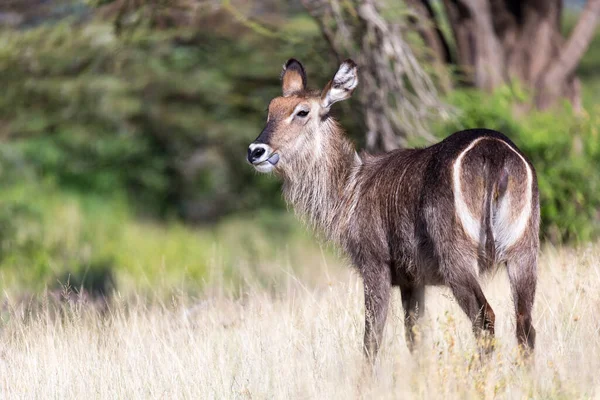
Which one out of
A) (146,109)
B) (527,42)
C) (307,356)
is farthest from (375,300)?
(146,109)

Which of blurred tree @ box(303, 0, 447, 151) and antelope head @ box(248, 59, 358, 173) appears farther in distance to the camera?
blurred tree @ box(303, 0, 447, 151)

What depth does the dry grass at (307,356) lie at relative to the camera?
4941 mm

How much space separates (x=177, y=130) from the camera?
56.7 ft

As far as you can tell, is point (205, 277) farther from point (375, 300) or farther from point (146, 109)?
point (375, 300)

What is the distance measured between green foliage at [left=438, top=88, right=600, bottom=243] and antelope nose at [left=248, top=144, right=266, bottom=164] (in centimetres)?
513

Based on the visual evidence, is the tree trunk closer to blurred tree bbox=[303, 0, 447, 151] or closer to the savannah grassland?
the savannah grassland

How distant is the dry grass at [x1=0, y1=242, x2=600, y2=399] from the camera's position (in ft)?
16.2

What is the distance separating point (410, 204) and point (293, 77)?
202 cm

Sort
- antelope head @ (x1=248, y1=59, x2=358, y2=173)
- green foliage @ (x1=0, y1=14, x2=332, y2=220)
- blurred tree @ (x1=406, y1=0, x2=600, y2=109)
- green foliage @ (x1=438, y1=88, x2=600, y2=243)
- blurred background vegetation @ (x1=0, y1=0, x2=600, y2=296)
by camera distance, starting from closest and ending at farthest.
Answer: antelope head @ (x1=248, y1=59, x2=358, y2=173)
green foliage @ (x1=438, y1=88, x2=600, y2=243)
blurred background vegetation @ (x1=0, y1=0, x2=600, y2=296)
blurred tree @ (x1=406, y1=0, x2=600, y2=109)
green foliage @ (x1=0, y1=14, x2=332, y2=220)

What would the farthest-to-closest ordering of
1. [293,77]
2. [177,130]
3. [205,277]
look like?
1. [177,130]
2. [205,277]
3. [293,77]

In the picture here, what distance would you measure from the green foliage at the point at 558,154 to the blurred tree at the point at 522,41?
105 centimetres

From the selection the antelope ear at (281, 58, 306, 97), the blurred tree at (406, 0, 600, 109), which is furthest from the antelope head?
the blurred tree at (406, 0, 600, 109)

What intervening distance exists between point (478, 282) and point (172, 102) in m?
12.3

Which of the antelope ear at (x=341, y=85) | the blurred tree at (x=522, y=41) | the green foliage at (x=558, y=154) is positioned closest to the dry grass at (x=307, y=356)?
the antelope ear at (x=341, y=85)
